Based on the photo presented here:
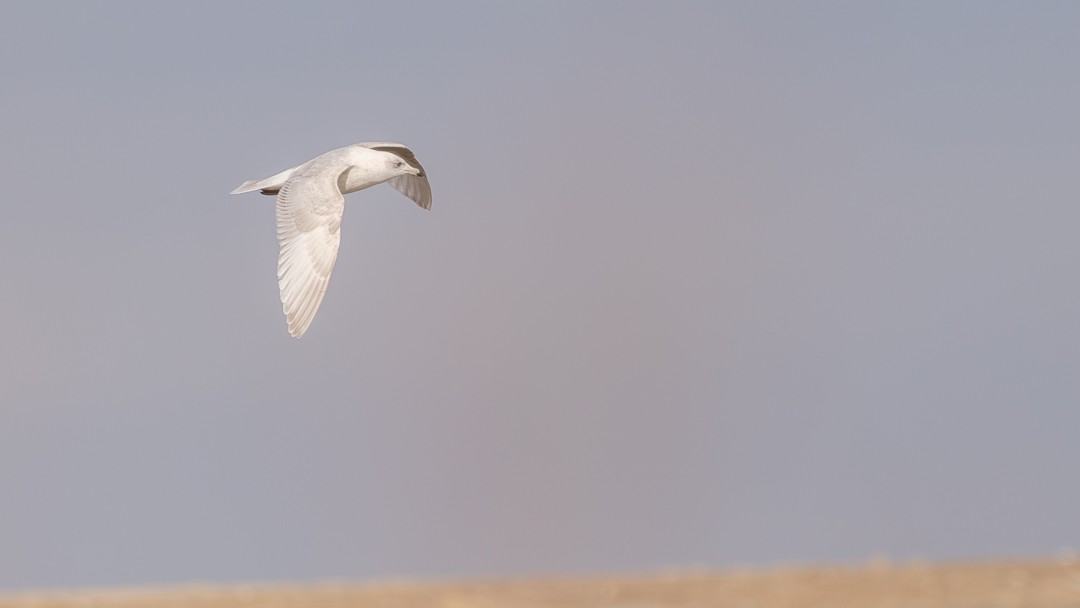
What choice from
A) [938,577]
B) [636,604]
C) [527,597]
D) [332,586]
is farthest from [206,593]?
[938,577]

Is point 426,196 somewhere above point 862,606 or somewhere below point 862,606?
above

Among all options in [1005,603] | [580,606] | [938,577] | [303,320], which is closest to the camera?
[1005,603]

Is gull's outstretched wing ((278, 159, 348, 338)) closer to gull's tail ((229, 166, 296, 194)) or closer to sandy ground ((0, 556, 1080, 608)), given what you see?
gull's tail ((229, 166, 296, 194))

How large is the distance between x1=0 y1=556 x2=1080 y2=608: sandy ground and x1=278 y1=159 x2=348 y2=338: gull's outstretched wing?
2245 mm

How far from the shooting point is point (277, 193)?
33.1 ft

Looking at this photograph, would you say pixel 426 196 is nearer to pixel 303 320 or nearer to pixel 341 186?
pixel 341 186

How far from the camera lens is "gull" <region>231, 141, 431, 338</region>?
28.3 ft

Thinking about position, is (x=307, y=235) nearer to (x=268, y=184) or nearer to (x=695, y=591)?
(x=268, y=184)

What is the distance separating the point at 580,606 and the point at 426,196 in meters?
5.55

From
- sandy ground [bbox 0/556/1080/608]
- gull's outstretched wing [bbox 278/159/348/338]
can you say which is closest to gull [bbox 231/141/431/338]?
gull's outstretched wing [bbox 278/159/348/338]

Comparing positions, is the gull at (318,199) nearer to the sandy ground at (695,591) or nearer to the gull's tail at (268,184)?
the gull's tail at (268,184)

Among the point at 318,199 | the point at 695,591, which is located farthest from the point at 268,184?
the point at 695,591

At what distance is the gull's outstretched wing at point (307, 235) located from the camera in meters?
8.49

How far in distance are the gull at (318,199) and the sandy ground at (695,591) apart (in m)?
2.20
